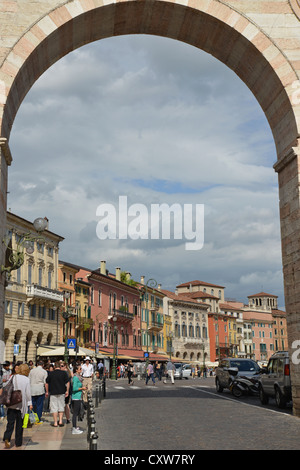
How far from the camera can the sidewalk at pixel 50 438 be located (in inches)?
395

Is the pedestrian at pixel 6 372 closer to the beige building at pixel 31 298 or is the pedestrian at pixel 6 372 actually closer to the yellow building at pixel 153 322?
the beige building at pixel 31 298

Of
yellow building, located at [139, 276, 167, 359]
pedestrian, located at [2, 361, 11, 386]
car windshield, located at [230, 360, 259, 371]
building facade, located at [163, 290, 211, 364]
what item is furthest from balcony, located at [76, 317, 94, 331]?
pedestrian, located at [2, 361, 11, 386]

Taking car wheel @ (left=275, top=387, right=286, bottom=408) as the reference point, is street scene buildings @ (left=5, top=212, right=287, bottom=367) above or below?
above

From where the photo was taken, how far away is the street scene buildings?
1914 inches

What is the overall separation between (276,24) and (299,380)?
324 inches

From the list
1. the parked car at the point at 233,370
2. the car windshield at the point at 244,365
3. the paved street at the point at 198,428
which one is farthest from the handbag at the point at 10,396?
the car windshield at the point at 244,365

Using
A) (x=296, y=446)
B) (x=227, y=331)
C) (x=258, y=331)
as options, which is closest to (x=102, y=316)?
(x=227, y=331)

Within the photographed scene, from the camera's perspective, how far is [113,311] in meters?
71.1

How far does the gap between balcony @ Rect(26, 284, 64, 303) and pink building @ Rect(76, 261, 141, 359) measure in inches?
331

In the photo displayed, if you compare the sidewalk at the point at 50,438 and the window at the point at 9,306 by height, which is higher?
the window at the point at 9,306

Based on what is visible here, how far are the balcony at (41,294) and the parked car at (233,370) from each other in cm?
2839

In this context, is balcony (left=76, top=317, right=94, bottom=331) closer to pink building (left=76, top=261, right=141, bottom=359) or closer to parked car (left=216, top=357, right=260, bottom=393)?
pink building (left=76, top=261, right=141, bottom=359)

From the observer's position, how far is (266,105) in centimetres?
1450

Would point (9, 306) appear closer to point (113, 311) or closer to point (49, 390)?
point (113, 311)
